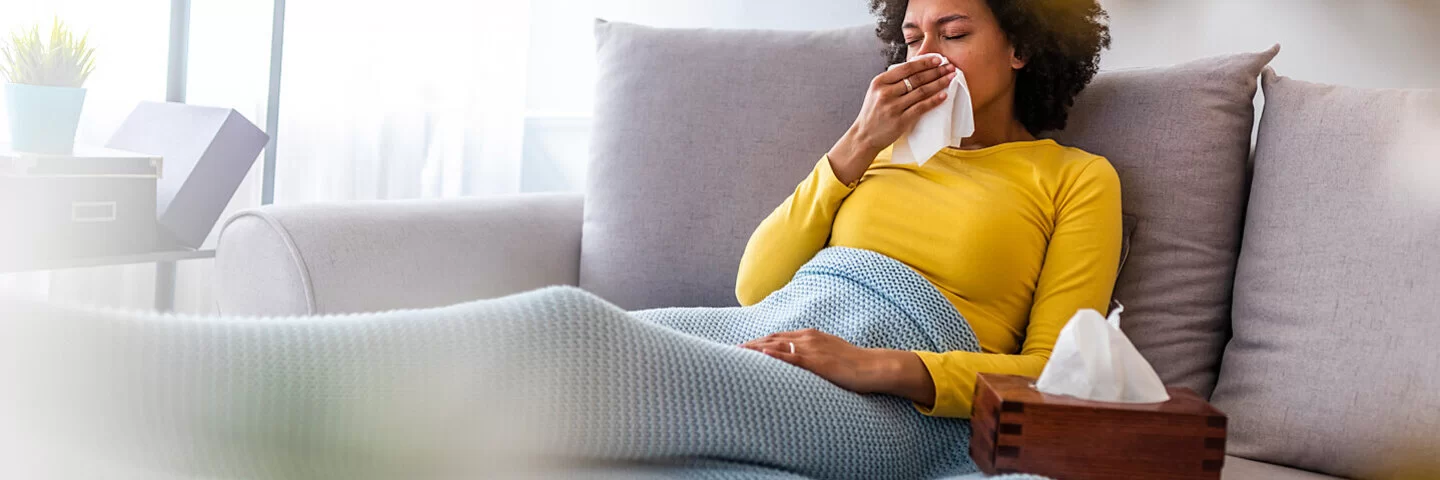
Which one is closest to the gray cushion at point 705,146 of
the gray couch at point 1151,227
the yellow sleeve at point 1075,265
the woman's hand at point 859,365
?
the gray couch at point 1151,227

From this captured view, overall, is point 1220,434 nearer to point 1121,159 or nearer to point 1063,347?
point 1063,347

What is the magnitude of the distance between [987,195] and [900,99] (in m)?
0.15

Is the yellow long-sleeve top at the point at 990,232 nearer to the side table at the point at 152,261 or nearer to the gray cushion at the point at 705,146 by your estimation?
the gray cushion at the point at 705,146

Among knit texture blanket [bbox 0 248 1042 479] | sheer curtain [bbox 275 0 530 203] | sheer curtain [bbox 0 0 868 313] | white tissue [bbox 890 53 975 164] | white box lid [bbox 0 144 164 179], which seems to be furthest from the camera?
sheer curtain [bbox 275 0 530 203]

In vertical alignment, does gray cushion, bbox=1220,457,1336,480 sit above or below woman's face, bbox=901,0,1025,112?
below

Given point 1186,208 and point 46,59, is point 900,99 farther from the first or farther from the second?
point 46,59

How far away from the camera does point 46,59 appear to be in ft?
5.36

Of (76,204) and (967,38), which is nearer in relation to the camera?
(967,38)

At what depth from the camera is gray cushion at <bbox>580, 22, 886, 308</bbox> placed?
5.25 feet

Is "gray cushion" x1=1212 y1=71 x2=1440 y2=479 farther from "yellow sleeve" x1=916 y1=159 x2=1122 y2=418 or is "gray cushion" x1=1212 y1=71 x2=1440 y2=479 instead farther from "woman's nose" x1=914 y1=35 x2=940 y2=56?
"woman's nose" x1=914 y1=35 x2=940 y2=56

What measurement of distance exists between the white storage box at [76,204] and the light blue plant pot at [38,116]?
0.03m

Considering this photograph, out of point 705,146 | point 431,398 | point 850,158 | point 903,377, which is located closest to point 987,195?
point 850,158

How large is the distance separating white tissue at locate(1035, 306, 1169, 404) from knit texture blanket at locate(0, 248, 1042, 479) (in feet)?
0.70

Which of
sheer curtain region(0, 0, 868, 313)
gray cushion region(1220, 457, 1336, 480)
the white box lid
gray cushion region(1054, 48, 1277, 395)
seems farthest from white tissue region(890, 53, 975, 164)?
the white box lid
